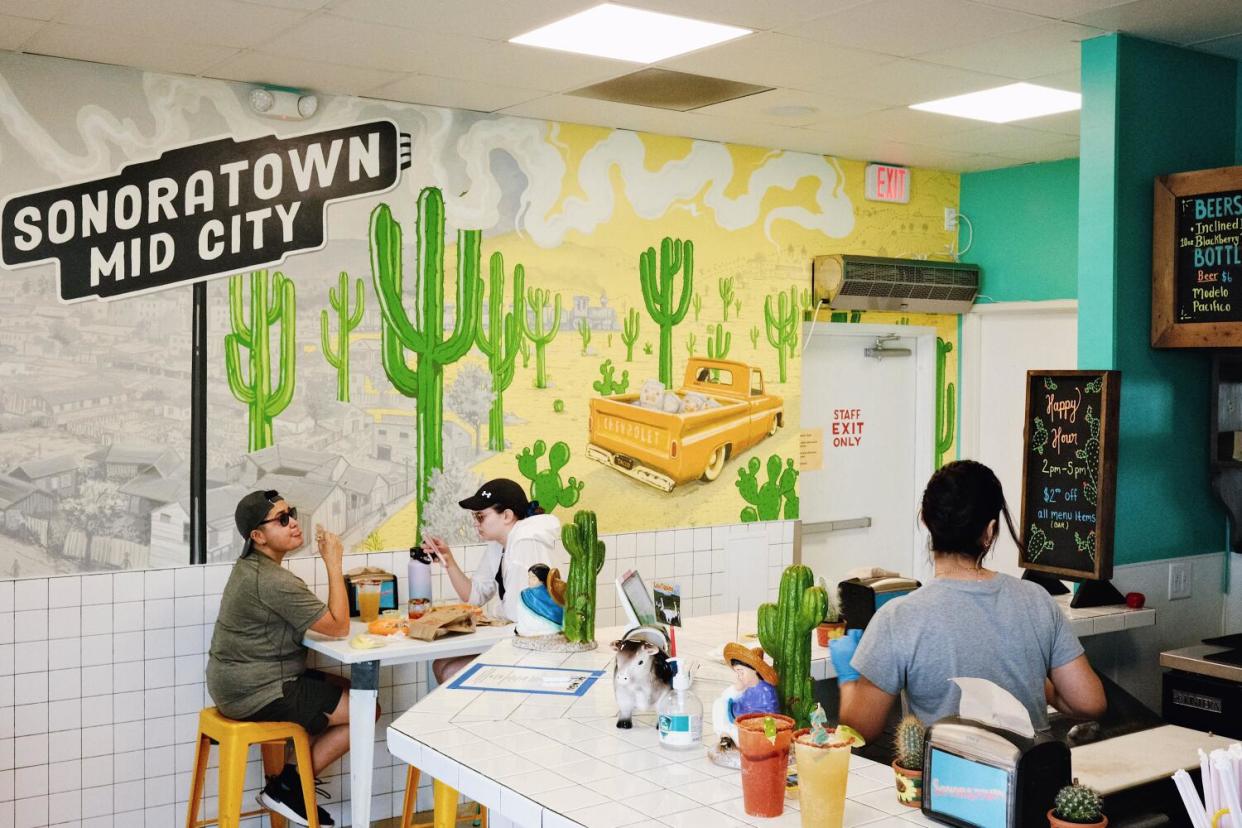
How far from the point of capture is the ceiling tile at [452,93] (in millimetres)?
4621

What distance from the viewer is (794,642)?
8.48 ft

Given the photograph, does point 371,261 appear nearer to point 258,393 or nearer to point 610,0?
point 258,393

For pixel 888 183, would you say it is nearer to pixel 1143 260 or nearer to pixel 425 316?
pixel 1143 260

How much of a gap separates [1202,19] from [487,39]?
2294 mm

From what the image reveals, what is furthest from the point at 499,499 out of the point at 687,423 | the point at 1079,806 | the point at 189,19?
the point at 1079,806

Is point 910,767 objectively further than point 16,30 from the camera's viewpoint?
No

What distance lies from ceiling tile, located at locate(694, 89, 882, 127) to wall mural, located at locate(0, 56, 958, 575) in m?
0.62

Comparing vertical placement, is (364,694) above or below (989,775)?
below

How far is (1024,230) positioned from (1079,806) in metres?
4.80

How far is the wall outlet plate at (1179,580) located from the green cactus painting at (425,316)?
288 cm

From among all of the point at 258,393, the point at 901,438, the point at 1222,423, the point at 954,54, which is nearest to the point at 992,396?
the point at 901,438

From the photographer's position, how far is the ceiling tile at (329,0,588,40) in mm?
3566

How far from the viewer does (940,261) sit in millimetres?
6512

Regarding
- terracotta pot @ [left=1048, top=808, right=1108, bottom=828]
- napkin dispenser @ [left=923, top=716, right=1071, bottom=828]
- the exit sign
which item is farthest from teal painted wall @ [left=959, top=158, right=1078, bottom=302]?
terracotta pot @ [left=1048, top=808, right=1108, bottom=828]
